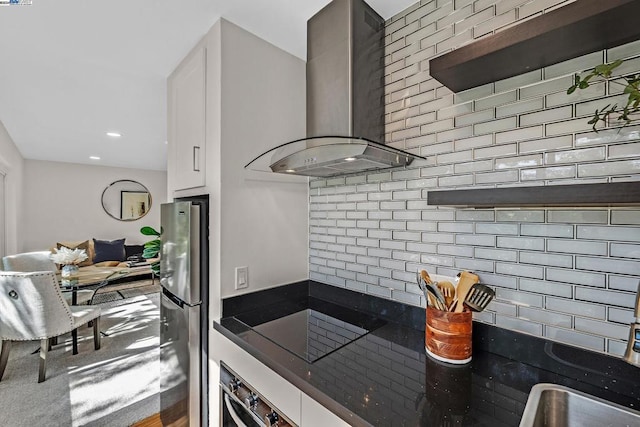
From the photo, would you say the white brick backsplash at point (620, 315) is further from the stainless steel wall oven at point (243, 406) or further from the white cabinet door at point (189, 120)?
the white cabinet door at point (189, 120)

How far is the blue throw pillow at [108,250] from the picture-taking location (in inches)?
213

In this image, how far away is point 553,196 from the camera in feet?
2.43

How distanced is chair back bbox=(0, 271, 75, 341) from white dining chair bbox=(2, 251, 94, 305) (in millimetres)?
888

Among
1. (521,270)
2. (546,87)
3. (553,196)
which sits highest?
(546,87)

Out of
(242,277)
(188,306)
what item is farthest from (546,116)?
(188,306)

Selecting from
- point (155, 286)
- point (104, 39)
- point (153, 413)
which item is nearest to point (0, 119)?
point (104, 39)

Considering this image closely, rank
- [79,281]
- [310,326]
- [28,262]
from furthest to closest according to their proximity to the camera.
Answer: [79,281] < [28,262] < [310,326]

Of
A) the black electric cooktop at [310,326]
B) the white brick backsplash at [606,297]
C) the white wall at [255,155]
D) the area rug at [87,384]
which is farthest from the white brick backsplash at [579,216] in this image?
the area rug at [87,384]

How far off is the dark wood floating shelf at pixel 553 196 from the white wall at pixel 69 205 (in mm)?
7057

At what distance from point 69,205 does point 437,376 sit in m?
7.21

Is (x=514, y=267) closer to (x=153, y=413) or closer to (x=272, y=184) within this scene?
(x=272, y=184)

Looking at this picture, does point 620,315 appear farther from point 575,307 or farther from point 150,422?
point 150,422

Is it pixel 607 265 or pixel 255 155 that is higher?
pixel 255 155

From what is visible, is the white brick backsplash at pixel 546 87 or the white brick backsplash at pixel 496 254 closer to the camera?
the white brick backsplash at pixel 546 87
